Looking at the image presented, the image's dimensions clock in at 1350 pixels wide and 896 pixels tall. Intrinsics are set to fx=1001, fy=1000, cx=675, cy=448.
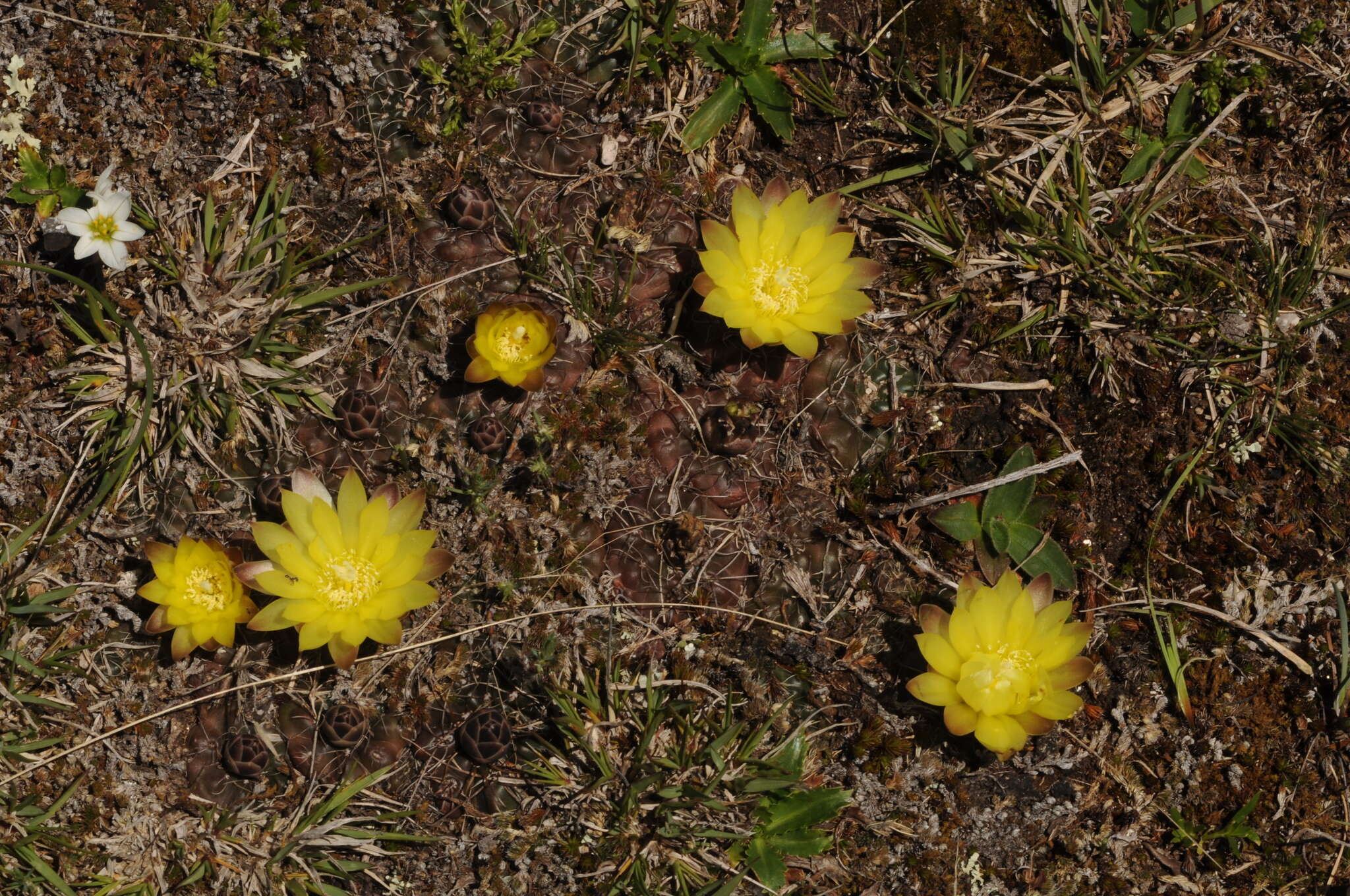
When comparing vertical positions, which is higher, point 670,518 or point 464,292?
point 464,292

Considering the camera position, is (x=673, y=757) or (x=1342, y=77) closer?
(x=673, y=757)

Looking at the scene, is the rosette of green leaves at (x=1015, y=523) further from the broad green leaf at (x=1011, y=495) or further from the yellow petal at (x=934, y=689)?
the yellow petal at (x=934, y=689)

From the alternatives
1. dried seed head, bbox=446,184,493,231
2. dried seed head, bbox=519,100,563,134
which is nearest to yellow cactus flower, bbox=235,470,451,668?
dried seed head, bbox=446,184,493,231

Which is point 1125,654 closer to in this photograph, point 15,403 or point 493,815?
point 493,815

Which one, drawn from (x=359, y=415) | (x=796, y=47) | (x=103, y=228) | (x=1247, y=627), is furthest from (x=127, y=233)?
(x=1247, y=627)

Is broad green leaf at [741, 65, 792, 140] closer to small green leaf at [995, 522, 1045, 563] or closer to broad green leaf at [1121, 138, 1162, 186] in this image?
broad green leaf at [1121, 138, 1162, 186]

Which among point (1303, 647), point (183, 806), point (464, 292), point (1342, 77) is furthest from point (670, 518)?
point (1342, 77)

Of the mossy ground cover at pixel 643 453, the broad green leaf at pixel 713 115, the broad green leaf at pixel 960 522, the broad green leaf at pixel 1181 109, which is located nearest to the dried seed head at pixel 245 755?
the mossy ground cover at pixel 643 453
